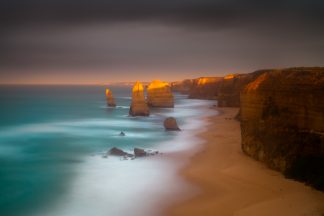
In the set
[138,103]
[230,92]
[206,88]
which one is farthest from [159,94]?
[206,88]

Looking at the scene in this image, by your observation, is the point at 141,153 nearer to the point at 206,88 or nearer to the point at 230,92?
the point at 230,92

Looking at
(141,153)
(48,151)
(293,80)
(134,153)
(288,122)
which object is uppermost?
(293,80)

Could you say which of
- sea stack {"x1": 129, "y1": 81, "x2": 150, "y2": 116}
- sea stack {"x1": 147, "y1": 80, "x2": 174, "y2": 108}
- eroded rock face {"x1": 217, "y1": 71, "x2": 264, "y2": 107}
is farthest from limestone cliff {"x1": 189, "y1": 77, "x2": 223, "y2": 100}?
sea stack {"x1": 129, "y1": 81, "x2": 150, "y2": 116}

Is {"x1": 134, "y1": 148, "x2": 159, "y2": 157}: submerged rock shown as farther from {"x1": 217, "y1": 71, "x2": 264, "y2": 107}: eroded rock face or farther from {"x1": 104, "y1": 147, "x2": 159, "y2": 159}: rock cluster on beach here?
{"x1": 217, "y1": 71, "x2": 264, "y2": 107}: eroded rock face

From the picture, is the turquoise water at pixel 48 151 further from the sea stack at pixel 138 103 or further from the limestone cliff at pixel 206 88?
the limestone cliff at pixel 206 88

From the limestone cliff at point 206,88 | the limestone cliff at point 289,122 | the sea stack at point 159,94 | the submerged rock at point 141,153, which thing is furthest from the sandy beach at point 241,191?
the limestone cliff at point 206,88

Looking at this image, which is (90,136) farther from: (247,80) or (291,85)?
(247,80)

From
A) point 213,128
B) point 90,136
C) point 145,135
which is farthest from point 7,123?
point 213,128

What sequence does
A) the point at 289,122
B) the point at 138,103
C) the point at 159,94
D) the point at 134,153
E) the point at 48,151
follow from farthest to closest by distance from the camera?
the point at 159,94
the point at 138,103
the point at 48,151
the point at 134,153
the point at 289,122
